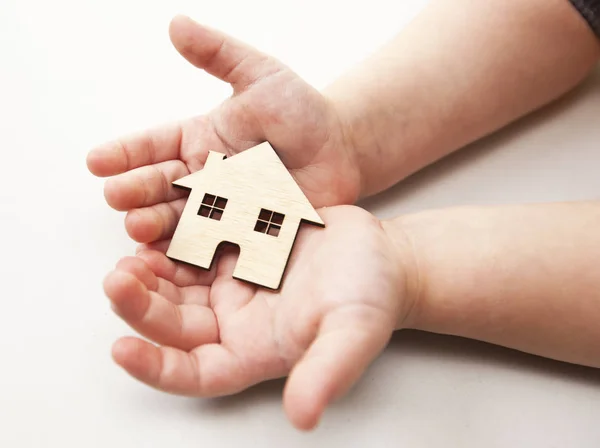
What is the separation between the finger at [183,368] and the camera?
2.04ft

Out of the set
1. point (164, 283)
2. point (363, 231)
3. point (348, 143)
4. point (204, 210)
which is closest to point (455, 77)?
point (348, 143)

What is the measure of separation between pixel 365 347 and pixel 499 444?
27 cm

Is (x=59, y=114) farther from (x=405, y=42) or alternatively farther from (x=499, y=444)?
(x=499, y=444)

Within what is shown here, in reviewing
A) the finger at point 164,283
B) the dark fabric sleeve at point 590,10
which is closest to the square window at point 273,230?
the finger at point 164,283

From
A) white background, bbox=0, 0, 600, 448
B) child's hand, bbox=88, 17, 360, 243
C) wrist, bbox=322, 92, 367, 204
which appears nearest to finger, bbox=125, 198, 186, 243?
child's hand, bbox=88, 17, 360, 243

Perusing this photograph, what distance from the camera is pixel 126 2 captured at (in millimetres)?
1188

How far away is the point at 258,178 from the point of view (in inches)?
32.0

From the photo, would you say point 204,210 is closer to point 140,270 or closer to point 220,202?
point 220,202

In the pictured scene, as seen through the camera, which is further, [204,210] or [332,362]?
[204,210]

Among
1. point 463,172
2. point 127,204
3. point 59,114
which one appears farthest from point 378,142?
point 59,114

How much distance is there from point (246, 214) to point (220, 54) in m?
0.22

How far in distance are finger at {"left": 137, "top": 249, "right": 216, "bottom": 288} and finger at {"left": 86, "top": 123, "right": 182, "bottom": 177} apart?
0.45 feet

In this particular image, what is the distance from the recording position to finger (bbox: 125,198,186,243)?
0.77 metres

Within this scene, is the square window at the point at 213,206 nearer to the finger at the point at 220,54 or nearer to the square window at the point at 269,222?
the square window at the point at 269,222
